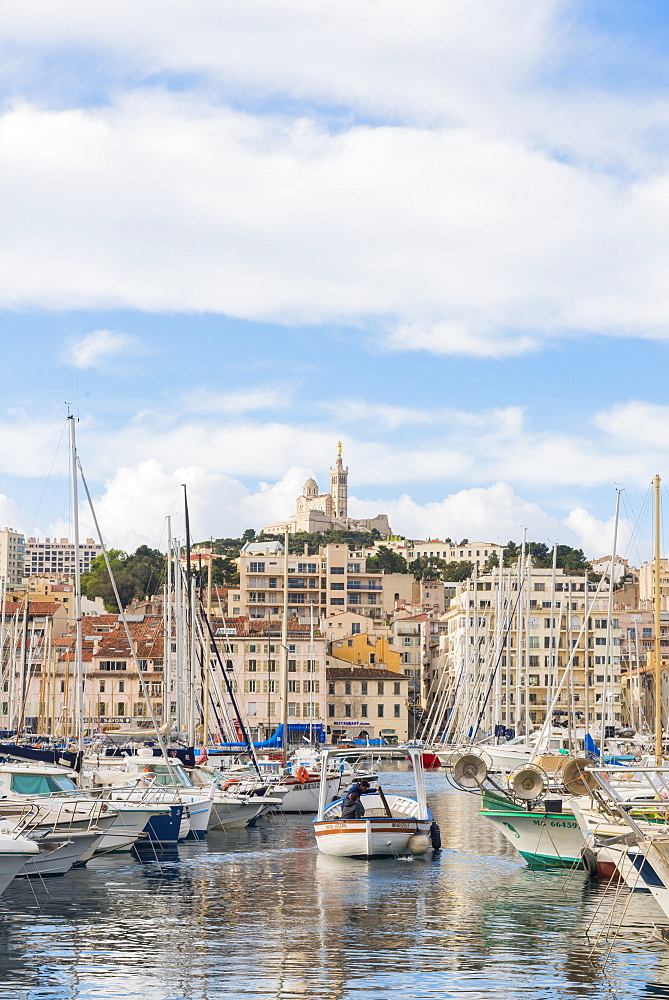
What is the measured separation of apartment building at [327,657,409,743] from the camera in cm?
12506

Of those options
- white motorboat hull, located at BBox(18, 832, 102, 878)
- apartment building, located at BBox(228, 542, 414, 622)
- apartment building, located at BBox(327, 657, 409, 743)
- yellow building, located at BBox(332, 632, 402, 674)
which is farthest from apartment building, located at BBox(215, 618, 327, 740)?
white motorboat hull, located at BBox(18, 832, 102, 878)

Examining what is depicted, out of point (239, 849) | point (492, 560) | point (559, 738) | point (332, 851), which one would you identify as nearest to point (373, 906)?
point (332, 851)

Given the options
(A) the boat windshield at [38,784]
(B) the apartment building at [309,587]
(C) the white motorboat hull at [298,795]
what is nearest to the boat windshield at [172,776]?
(A) the boat windshield at [38,784]

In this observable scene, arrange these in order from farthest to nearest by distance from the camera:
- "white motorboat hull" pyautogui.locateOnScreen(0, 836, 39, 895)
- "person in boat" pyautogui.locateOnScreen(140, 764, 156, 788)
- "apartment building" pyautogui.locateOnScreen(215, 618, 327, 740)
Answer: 1. "apartment building" pyautogui.locateOnScreen(215, 618, 327, 740)
2. "person in boat" pyautogui.locateOnScreen(140, 764, 156, 788)
3. "white motorboat hull" pyautogui.locateOnScreen(0, 836, 39, 895)

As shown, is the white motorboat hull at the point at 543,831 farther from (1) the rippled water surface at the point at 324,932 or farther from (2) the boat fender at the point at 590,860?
(2) the boat fender at the point at 590,860

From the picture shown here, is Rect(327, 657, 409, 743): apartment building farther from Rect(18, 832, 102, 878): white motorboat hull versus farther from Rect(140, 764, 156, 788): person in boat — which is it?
Rect(18, 832, 102, 878): white motorboat hull

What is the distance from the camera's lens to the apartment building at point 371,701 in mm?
125062

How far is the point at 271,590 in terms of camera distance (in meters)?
141

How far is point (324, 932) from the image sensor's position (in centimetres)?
2373

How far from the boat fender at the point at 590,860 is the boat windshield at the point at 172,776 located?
47.3 feet

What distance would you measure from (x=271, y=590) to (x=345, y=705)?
20.4 meters

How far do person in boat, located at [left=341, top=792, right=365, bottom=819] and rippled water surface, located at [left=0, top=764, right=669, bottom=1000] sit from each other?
1494 mm

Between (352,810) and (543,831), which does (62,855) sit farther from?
(543,831)

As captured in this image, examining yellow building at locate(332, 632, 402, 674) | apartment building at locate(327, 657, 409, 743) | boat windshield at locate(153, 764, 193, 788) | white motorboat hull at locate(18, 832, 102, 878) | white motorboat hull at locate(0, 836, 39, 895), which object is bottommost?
apartment building at locate(327, 657, 409, 743)
